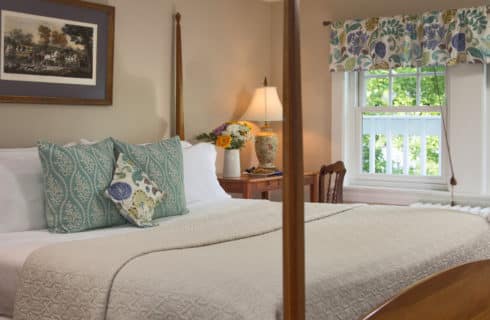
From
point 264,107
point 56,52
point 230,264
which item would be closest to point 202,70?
point 264,107

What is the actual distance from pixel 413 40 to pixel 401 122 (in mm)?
627

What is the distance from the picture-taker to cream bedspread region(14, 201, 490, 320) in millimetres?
1899

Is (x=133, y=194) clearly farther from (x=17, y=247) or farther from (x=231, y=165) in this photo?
Result: (x=231, y=165)

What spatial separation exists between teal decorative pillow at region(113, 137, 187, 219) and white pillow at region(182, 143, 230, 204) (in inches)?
11.9

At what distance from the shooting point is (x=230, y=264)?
82.9 inches

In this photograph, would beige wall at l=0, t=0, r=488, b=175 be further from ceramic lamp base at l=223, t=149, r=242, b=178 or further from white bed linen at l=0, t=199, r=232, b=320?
white bed linen at l=0, t=199, r=232, b=320

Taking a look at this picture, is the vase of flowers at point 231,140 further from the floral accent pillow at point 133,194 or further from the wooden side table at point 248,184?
the floral accent pillow at point 133,194

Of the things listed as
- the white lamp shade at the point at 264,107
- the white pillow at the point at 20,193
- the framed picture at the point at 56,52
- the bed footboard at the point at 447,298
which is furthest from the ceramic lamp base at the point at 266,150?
the bed footboard at the point at 447,298

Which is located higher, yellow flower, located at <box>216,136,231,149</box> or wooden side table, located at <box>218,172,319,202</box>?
yellow flower, located at <box>216,136,231,149</box>

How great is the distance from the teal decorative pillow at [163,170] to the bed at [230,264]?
0.92 ft

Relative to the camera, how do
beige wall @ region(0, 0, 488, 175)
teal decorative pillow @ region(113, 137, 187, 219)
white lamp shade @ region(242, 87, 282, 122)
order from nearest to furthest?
teal decorative pillow @ region(113, 137, 187, 219) → beige wall @ region(0, 0, 488, 175) → white lamp shade @ region(242, 87, 282, 122)

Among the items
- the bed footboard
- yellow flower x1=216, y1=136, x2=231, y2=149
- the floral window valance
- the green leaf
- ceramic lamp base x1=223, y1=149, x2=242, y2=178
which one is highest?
the floral window valance

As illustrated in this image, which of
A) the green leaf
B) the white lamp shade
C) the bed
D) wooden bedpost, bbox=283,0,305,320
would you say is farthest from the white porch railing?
wooden bedpost, bbox=283,0,305,320

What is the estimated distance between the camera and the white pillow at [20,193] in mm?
2945
